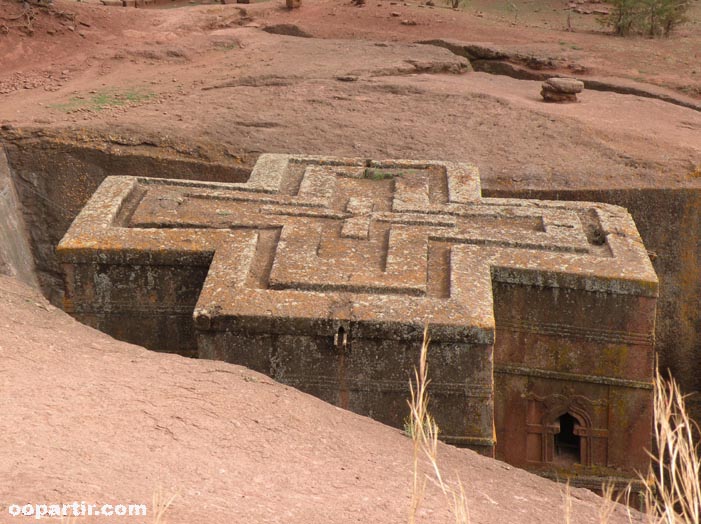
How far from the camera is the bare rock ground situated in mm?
3369

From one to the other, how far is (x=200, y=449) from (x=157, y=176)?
17.4 feet

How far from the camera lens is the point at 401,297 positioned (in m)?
5.43

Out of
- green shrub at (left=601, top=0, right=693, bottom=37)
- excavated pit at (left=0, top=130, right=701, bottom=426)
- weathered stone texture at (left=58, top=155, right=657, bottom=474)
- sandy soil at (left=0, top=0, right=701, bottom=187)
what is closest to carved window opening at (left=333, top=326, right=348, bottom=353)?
weathered stone texture at (left=58, top=155, right=657, bottom=474)

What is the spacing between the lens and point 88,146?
888cm

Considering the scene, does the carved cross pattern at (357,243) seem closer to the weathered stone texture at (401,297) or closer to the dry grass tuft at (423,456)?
the weathered stone texture at (401,297)

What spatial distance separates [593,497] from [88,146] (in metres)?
6.08

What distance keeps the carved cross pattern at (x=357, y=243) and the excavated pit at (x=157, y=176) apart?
1518 millimetres

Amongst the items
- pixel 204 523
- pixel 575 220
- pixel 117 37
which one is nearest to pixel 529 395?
pixel 575 220

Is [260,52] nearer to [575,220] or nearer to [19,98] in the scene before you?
[19,98]

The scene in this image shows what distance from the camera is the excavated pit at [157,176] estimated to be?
8.23m

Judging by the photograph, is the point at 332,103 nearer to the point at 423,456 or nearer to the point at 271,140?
the point at 271,140


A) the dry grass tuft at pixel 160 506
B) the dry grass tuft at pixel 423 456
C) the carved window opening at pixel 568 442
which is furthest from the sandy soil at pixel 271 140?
Result: the carved window opening at pixel 568 442

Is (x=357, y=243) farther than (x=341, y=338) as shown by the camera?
Yes

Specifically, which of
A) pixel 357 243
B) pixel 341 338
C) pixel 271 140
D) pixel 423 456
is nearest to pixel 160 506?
pixel 423 456
